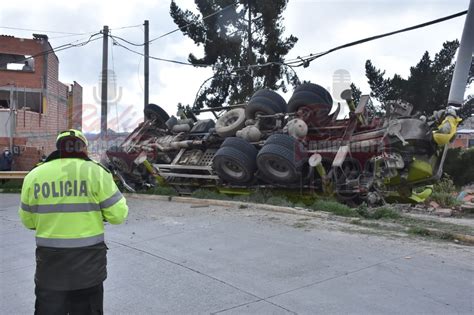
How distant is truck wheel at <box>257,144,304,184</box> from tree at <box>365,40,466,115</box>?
441 inches

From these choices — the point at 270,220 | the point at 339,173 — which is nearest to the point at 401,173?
the point at 339,173

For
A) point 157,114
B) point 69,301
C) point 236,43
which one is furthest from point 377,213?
point 236,43

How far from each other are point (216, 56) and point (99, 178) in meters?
19.6

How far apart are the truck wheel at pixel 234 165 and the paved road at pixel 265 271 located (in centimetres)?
251

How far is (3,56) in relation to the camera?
24359 mm

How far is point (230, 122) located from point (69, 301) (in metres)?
8.62

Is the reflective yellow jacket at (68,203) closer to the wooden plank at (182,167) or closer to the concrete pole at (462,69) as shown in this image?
the concrete pole at (462,69)

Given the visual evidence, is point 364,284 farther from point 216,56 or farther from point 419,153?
point 216,56

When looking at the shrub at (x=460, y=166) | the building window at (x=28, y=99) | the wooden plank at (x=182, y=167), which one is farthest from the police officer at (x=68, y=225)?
the building window at (x=28, y=99)

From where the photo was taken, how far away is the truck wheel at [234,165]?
31.3ft

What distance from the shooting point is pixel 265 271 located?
4.71 meters

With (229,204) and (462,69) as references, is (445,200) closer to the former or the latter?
(462,69)

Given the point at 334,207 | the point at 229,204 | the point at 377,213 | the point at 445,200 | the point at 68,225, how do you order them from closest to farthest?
the point at 68,225 → the point at 377,213 → the point at 334,207 → the point at 229,204 → the point at 445,200

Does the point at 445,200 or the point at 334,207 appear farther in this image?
the point at 445,200
